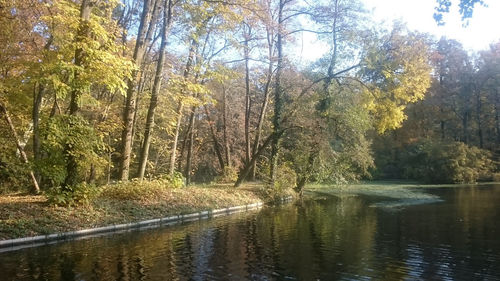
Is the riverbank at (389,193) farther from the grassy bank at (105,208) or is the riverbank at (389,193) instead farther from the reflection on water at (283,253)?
the grassy bank at (105,208)

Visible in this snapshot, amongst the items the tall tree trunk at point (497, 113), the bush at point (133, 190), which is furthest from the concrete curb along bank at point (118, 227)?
the tall tree trunk at point (497, 113)

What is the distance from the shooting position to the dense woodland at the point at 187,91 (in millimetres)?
11680

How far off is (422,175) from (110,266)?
121 ft

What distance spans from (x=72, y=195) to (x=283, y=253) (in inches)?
270

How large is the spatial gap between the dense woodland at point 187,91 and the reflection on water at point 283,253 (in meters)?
3.73

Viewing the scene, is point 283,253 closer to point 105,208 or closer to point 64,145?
point 105,208

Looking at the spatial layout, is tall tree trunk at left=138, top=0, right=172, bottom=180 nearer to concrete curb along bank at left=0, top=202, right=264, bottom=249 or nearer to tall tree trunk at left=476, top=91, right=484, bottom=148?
concrete curb along bank at left=0, top=202, right=264, bottom=249

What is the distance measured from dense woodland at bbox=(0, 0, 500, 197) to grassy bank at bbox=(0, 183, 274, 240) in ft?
2.84

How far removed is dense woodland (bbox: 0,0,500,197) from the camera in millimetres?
11680

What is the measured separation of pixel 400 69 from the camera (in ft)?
59.6

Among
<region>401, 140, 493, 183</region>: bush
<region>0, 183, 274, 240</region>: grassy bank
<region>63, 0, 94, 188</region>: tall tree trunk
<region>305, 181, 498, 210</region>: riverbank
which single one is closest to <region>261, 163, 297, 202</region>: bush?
<region>0, 183, 274, 240</region>: grassy bank

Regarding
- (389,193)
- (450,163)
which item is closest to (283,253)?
(389,193)

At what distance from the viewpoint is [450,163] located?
119ft

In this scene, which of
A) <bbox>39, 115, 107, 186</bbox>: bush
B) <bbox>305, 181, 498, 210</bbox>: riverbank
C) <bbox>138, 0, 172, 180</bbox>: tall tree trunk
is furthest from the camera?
<bbox>305, 181, 498, 210</bbox>: riverbank
